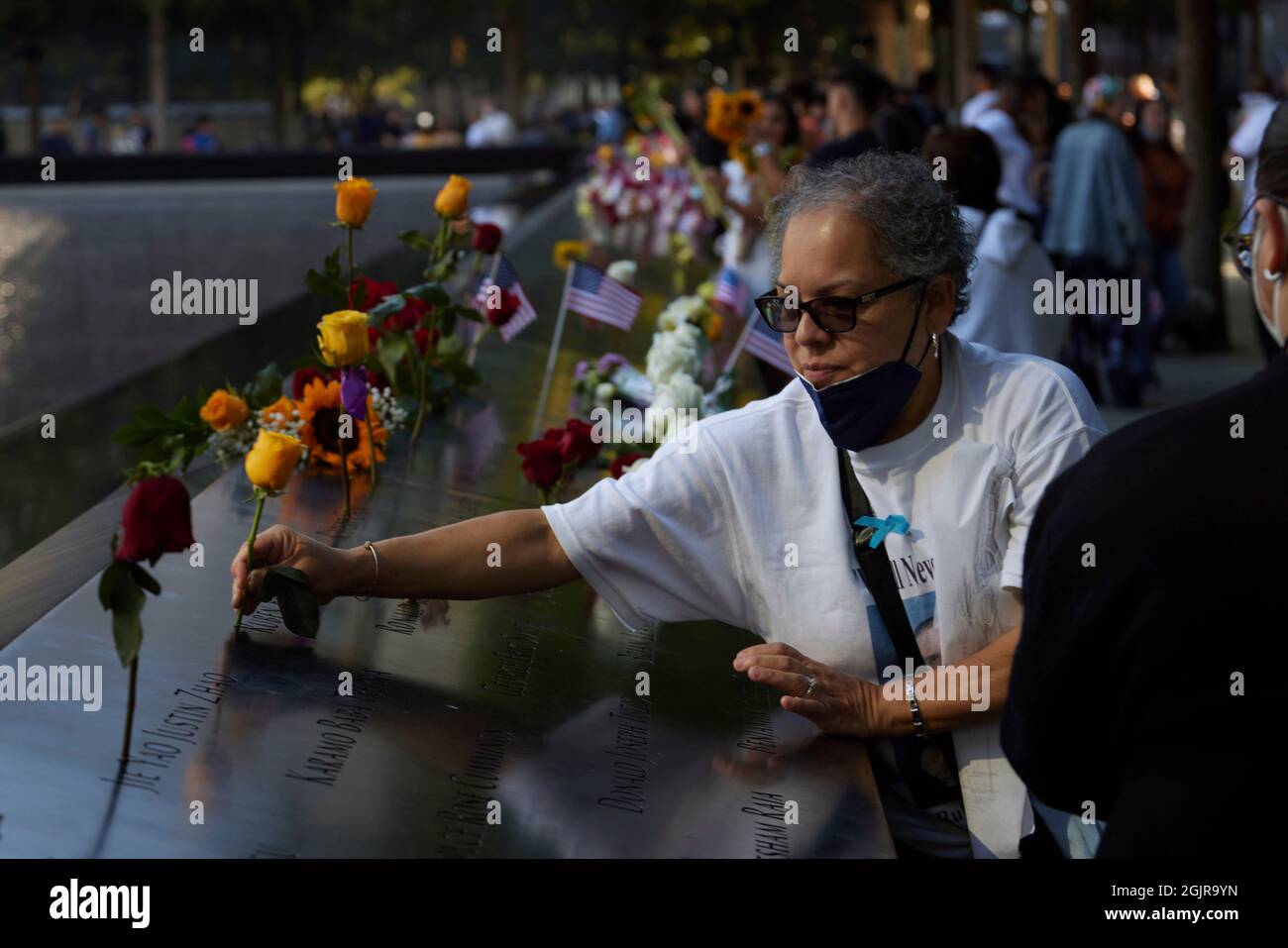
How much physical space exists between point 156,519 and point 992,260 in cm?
422

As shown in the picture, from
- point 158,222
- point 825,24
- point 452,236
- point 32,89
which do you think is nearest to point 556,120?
point 825,24

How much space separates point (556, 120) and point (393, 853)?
6490 cm

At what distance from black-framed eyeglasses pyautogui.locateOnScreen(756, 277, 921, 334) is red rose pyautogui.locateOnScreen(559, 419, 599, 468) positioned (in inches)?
51.8

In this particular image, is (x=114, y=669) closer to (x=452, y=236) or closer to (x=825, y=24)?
(x=452, y=236)

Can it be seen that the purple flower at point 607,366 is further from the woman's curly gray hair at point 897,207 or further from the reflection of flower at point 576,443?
the woman's curly gray hair at point 897,207

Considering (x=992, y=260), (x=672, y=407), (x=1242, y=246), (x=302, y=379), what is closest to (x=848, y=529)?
(x=1242, y=246)

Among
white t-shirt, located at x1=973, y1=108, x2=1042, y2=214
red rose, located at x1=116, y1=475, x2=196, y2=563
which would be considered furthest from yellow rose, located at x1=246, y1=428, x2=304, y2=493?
white t-shirt, located at x1=973, y1=108, x2=1042, y2=214

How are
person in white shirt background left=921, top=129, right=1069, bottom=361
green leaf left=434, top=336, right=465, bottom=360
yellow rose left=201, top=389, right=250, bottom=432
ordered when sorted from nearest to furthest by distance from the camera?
yellow rose left=201, top=389, right=250, bottom=432
green leaf left=434, top=336, right=465, bottom=360
person in white shirt background left=921, top=129, right=1069, bottom=361

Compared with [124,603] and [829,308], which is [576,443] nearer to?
[829,308]

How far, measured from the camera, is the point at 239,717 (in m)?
2.56

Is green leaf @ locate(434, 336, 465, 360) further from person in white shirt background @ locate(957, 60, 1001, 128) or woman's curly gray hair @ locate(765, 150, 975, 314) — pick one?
person in white shirt background @ locate(957, 60, 1001, 128)

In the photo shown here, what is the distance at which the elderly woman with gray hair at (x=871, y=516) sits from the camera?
8.87 feet

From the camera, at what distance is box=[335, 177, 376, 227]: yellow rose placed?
13.2ft

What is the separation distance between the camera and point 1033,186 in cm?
951
